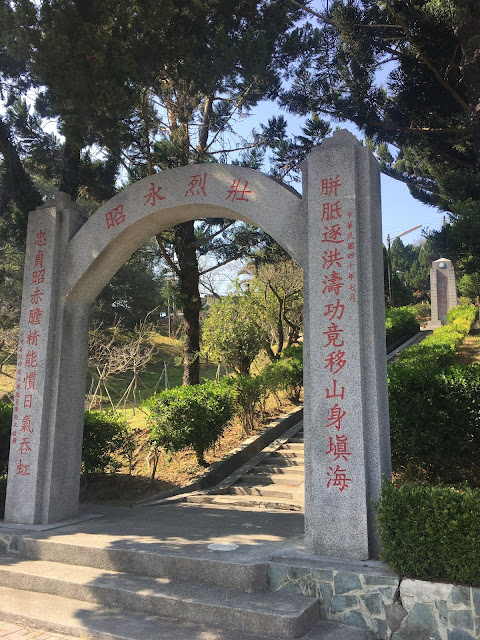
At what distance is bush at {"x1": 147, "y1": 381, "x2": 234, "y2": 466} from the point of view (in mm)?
7117

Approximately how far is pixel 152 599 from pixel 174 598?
187 mm

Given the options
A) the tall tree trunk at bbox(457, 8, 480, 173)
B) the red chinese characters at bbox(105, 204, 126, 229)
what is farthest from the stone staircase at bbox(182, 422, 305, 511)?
the tall tree trunk at bbox(457, 8, 480, 173)

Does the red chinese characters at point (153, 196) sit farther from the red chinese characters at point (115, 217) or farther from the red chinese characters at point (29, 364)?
the red chinese characters at point (29, 364)

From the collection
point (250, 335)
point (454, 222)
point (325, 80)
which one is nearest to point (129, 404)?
point (250, 335)

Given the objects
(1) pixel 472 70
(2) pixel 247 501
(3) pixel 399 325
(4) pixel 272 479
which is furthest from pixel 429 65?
(3) pixel 399 325

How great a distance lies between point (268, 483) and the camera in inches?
289

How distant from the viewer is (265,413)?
10258 mm

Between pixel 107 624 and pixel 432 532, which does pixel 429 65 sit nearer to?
pixel 432 532

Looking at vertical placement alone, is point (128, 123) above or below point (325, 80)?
below

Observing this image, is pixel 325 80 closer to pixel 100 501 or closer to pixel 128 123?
pixel 128 123

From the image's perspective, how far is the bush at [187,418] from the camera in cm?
712

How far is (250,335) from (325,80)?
5423 mm

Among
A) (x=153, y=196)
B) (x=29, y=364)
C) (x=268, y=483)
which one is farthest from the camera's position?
(x=268, y=483)

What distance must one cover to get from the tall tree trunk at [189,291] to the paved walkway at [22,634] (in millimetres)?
6034
